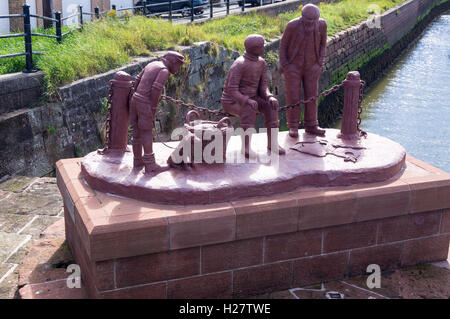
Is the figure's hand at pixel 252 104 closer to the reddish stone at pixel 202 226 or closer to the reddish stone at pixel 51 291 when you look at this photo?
the reddish stone at pixel 202 226

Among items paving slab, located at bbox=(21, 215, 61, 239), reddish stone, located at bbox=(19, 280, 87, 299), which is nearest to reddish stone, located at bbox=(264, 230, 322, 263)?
reddish stone, located at bbox=(19, 280, 87, 299)

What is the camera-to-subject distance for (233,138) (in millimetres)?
A: 5344

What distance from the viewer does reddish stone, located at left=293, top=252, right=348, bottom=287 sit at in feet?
14.2

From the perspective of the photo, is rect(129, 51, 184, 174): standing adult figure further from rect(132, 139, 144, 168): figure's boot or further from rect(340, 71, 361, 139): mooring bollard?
rect(340, 71, 361, 139): mooring bollard

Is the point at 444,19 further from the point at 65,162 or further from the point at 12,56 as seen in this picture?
the point at 65,162

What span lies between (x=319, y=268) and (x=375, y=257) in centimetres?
53

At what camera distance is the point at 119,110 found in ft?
14.4

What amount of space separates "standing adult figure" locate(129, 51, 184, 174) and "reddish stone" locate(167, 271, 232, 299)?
89 centimetres

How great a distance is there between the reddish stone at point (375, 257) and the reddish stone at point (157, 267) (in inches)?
53.6

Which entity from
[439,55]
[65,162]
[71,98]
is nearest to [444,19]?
[439,55]

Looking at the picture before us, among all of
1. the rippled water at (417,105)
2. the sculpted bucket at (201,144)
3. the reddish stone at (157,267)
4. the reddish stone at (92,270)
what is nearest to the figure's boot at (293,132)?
the sculpted bucket at (201,144)

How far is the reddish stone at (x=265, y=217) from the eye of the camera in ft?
Result: 13.0

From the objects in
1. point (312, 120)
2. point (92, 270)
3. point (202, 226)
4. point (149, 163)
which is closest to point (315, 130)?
point (312, 120)

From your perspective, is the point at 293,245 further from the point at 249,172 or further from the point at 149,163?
the point at 149,163
